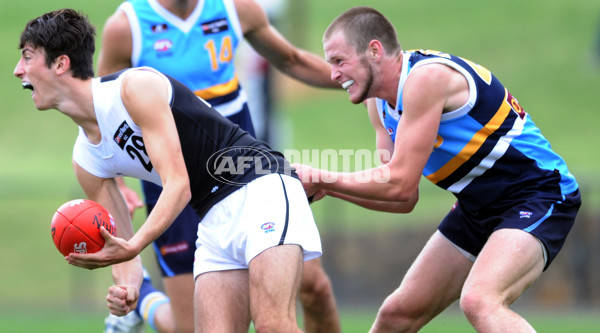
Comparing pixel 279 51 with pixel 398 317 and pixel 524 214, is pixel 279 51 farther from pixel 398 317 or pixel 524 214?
pixel 524 214

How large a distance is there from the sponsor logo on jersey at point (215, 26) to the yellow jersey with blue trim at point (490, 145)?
168 cm

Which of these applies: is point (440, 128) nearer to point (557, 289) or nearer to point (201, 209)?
point (201, 209)

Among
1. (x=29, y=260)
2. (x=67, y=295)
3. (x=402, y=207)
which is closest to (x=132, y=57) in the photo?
(x=402, y=207)

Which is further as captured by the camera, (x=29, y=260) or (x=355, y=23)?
(x=29, y=260)

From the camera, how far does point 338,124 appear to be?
2467 centimetres

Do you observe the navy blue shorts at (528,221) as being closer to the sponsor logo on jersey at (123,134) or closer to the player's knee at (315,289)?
the player's knee at (315,289)

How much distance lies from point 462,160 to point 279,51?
7.05 feet

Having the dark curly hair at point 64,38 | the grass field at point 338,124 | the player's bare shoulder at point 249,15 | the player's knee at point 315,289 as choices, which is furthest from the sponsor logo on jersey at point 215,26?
the grass field at point 338,124

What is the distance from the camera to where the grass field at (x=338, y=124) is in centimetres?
1384

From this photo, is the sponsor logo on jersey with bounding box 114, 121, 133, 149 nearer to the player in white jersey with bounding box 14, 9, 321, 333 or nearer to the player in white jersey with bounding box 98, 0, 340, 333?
the player in white jersey with bounding box 14, 9, 321, 333

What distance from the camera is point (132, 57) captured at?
6.62m

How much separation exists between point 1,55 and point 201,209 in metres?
25.4

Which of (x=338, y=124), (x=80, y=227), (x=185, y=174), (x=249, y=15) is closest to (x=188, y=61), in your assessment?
(x=249, y=15)

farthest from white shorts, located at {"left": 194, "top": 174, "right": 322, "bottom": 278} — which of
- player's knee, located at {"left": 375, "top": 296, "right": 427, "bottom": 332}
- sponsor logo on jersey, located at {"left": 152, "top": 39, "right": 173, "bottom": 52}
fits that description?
sponsor logo on jersey, located at {"left": 152, "top": 39, "right": 173, "bottom": 52}
